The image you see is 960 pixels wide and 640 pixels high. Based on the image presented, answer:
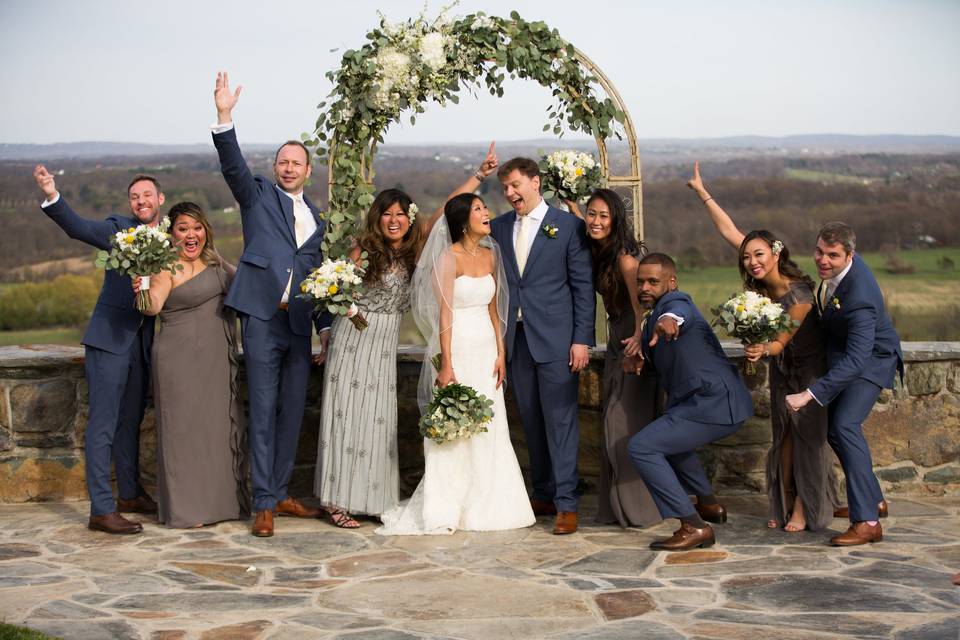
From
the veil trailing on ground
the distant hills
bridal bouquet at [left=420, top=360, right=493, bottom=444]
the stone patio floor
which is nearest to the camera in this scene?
the stone patio floor

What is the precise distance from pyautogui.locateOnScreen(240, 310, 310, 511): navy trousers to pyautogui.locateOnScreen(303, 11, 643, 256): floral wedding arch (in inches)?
23.5

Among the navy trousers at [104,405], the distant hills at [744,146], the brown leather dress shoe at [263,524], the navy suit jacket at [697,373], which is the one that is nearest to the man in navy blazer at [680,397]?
the navy suit jacket at [697,373]

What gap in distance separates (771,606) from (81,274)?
76.1 feet

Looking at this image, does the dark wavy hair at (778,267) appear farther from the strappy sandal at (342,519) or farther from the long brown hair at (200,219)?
the long brown hair at (200,219)

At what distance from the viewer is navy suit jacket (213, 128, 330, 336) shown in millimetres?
6699

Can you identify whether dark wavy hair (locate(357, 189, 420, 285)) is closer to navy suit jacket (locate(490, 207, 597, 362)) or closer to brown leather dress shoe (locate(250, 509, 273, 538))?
navy suit jacket (locate(490, 207, 597, 362))

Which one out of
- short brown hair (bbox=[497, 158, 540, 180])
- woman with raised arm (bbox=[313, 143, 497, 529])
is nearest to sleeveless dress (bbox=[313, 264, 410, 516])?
woman with raised arm (bbox=[313, 143, 497, 529])

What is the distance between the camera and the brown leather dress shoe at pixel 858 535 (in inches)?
244

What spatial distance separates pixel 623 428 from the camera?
22.2 ft

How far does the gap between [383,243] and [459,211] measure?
52 cm

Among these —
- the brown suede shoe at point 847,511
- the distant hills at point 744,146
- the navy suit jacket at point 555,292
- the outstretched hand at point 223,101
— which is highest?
the distant hills at point 744,146

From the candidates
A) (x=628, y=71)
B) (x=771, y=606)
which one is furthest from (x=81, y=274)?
(x=771, y=606)

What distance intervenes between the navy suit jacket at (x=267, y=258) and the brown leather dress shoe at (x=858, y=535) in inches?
124

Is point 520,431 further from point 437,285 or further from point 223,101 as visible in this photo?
point 223,101
